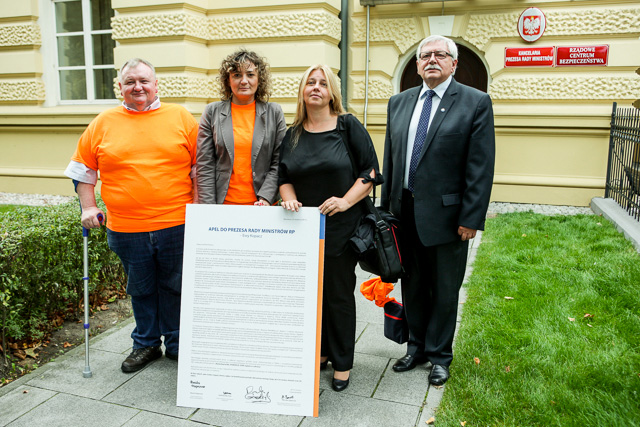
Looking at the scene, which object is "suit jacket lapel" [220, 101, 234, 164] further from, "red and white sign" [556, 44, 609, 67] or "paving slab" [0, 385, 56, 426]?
"red and white sign" [556, 44, 609, 67]

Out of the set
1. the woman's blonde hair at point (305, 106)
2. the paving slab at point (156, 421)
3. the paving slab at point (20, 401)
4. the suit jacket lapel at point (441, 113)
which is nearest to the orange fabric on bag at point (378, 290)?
the suit jacket lapel at point (441, 113)

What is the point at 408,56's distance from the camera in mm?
8633

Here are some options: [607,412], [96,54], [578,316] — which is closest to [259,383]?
[607,412]

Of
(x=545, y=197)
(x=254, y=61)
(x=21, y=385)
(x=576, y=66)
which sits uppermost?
(x=576, y=66)

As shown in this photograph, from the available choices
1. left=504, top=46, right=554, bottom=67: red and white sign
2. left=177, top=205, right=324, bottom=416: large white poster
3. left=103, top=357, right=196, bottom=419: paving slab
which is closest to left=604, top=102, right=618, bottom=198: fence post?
left=504, top=46, right=554, bottom=67: red and white sign

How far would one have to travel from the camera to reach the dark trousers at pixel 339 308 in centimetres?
318

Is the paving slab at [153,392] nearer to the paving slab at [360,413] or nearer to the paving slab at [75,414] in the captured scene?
the paving slab at [75,414]

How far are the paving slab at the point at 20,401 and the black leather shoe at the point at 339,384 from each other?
1.72m

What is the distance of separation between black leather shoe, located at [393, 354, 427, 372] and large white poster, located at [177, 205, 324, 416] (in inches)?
30.5

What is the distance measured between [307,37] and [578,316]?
5998 mm

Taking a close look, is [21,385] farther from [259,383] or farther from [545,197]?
[545,197]

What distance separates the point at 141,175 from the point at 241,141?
2.15 ft

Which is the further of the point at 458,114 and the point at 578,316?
the point at 578,316

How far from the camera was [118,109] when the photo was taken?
3.37 m
